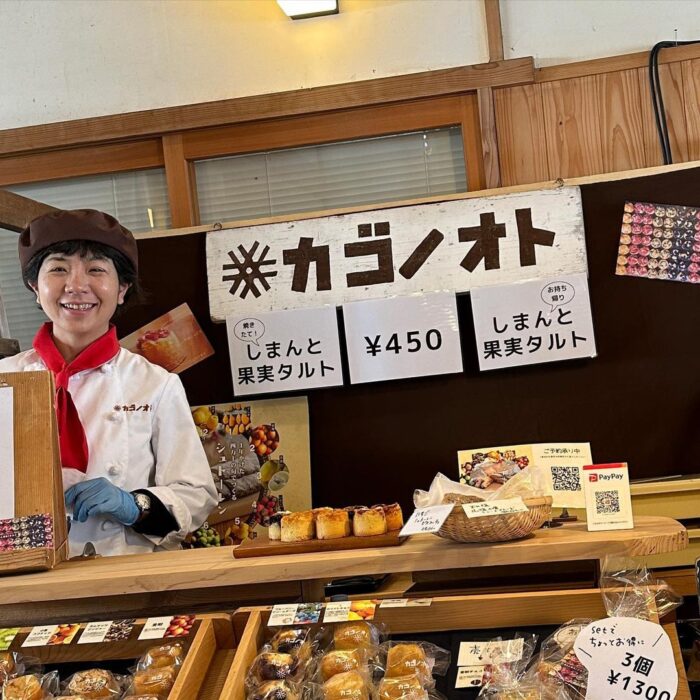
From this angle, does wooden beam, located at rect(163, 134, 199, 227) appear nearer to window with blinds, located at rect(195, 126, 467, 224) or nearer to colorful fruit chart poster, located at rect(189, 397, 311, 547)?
window with blinds, located at rect(195, 126, 467, 224)

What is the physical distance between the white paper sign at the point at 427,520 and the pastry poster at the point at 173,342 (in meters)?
1.93

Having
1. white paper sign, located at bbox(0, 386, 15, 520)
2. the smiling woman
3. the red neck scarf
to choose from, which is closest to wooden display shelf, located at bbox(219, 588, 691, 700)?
white paper sign, located at bbox(0, 386, 15, 520)

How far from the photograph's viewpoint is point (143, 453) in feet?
8.30

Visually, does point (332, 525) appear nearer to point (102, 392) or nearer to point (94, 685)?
point (94, 685)

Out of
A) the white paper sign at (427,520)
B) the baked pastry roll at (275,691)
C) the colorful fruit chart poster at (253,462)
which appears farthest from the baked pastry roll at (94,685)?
the colorful fruit chart poster at (253,462)

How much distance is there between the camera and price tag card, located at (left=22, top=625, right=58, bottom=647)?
5.69 ft

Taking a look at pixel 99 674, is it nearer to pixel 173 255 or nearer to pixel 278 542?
pixel 278 542

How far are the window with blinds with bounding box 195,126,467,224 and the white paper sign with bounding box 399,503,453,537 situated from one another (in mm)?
2088

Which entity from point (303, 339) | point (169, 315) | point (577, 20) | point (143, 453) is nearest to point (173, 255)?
point (169, 315)

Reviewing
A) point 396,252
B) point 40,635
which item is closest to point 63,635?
point 40,635

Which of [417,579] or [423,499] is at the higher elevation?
[423,499]

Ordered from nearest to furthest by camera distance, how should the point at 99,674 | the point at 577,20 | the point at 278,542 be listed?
the point at 99,674 → the point at 278,542 → the point at 577,20

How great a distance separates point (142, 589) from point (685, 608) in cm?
200

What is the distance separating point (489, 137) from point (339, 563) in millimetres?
2183
